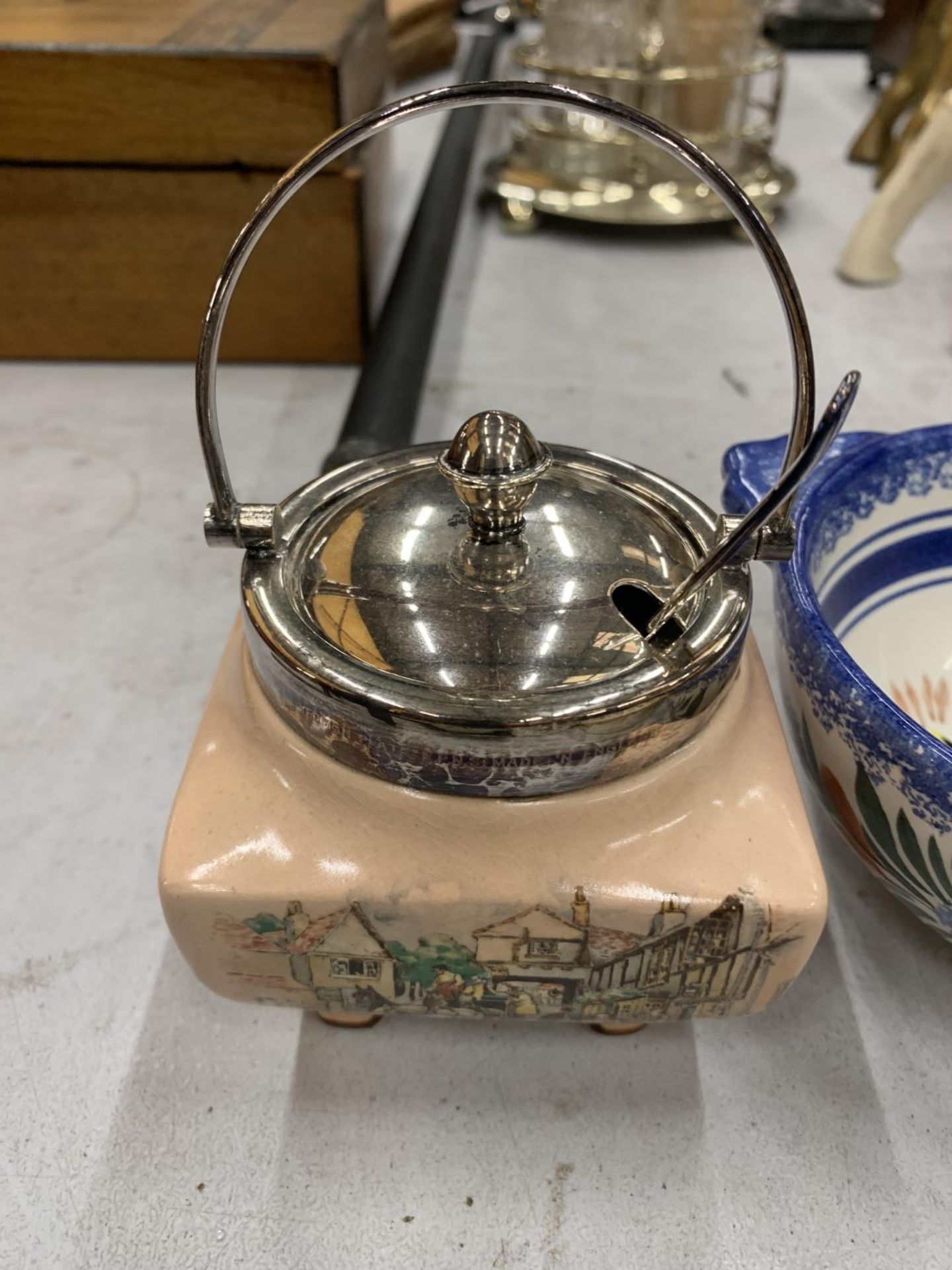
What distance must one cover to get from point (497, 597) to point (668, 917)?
0.17 m

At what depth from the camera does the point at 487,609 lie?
484mm

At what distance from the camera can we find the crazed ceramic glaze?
452mm

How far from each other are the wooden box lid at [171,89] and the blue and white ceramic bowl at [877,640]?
26.4 inches

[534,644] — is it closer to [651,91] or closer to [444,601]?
[444,601]

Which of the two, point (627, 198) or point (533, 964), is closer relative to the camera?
point (533, 964)

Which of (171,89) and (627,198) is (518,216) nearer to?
(627,198)

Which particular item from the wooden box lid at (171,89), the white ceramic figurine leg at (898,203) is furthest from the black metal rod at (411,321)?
the white ceramic figurine leg at (898,203)

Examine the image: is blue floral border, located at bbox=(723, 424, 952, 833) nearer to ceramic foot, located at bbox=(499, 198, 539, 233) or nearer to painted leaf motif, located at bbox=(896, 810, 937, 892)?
painted leaf motif, located at bbox=(896, 810, 937, 892)

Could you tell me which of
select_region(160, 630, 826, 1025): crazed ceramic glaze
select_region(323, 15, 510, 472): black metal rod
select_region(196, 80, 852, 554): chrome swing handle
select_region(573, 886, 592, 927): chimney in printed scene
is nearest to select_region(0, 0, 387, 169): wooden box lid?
select_region(323, 15, 510, 472): black metal rod

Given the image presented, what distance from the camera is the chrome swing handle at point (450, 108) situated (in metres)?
0.44

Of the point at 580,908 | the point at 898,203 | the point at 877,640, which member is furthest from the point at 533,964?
the point at 898,203

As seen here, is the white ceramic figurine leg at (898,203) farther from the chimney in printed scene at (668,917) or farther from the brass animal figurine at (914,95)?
the chimney in printed scene at (668,917)

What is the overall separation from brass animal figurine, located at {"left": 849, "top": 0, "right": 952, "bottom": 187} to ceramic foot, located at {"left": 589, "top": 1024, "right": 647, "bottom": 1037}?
4.55 ft

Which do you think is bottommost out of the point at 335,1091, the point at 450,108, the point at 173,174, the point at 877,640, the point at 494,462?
the point at 335,1091
